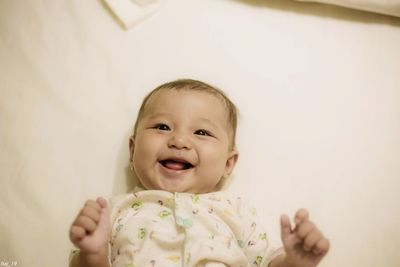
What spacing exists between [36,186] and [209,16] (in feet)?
2.64

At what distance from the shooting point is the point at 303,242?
2.72ft

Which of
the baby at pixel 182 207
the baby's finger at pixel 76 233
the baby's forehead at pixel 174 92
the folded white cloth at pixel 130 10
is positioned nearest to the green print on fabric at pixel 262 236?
the baby at pixel 182 207

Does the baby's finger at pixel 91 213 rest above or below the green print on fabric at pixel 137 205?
above

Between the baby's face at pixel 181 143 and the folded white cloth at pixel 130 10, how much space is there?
0.39 m

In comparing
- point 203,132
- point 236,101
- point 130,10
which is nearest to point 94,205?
point 203,132

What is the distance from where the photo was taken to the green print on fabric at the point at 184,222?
0.99 meters

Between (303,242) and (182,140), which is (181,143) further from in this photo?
(303,242)

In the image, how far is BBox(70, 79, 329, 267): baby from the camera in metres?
0.88

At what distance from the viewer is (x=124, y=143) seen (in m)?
1.29

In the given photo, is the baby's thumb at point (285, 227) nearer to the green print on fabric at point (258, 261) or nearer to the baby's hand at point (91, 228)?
the green print on fabric at point (258, 261)

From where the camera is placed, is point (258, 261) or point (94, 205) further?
point (258, 261)

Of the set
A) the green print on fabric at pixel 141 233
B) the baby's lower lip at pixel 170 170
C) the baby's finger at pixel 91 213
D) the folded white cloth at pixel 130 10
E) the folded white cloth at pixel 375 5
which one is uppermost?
the folded white cloth at pixel 375 5

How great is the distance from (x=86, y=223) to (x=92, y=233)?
3cm

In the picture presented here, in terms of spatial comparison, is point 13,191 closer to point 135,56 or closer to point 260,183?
point 135,56
